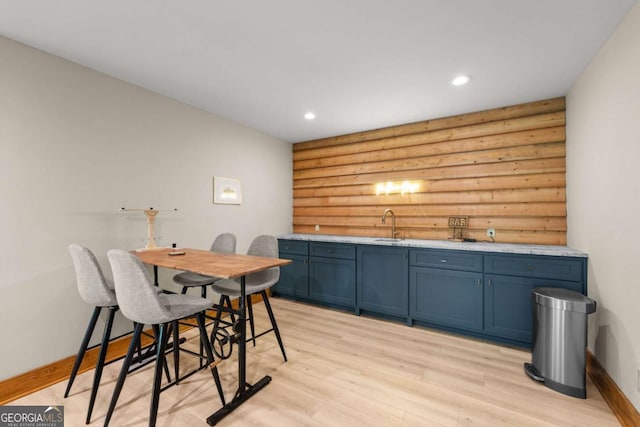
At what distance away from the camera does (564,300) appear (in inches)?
84.9

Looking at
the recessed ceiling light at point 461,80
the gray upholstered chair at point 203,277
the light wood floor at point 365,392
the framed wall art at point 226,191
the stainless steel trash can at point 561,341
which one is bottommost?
the light wood floor at point 365,392

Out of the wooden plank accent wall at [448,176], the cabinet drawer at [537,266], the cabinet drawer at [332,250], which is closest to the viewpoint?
the cabinet drawer at [537,266]

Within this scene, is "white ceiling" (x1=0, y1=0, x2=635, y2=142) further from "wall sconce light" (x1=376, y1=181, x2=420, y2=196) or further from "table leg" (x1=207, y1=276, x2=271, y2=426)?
"table leg" (x1=207, y1=276, x2=271, y2=426)

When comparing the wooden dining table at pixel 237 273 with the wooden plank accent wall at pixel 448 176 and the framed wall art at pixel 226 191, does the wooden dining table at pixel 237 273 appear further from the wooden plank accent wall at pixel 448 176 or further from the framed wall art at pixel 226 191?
the wooden plank accent wall at pixel 448 176

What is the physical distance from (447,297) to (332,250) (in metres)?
1.51

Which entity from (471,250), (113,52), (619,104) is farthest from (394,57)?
(113,52)

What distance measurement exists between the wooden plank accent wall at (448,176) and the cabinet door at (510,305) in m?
0.73

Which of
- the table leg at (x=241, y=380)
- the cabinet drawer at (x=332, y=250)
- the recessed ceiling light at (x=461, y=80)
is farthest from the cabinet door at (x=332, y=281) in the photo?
the recessed ceiling light at (x=461, y=80)

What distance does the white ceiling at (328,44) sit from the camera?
5.86 feet

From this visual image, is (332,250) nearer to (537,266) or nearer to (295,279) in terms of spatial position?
(295,279)

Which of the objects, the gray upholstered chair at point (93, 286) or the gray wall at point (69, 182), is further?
the gray wall at point (69, 182)

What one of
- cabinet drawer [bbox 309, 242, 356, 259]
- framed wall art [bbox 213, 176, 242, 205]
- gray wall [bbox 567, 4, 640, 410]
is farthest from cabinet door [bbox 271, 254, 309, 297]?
gray wall [bbox 567, 4, 640, 410]

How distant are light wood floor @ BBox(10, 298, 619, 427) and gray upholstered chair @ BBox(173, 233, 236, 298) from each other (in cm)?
68

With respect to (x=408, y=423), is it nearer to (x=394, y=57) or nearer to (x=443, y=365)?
(x=443, y=365)
